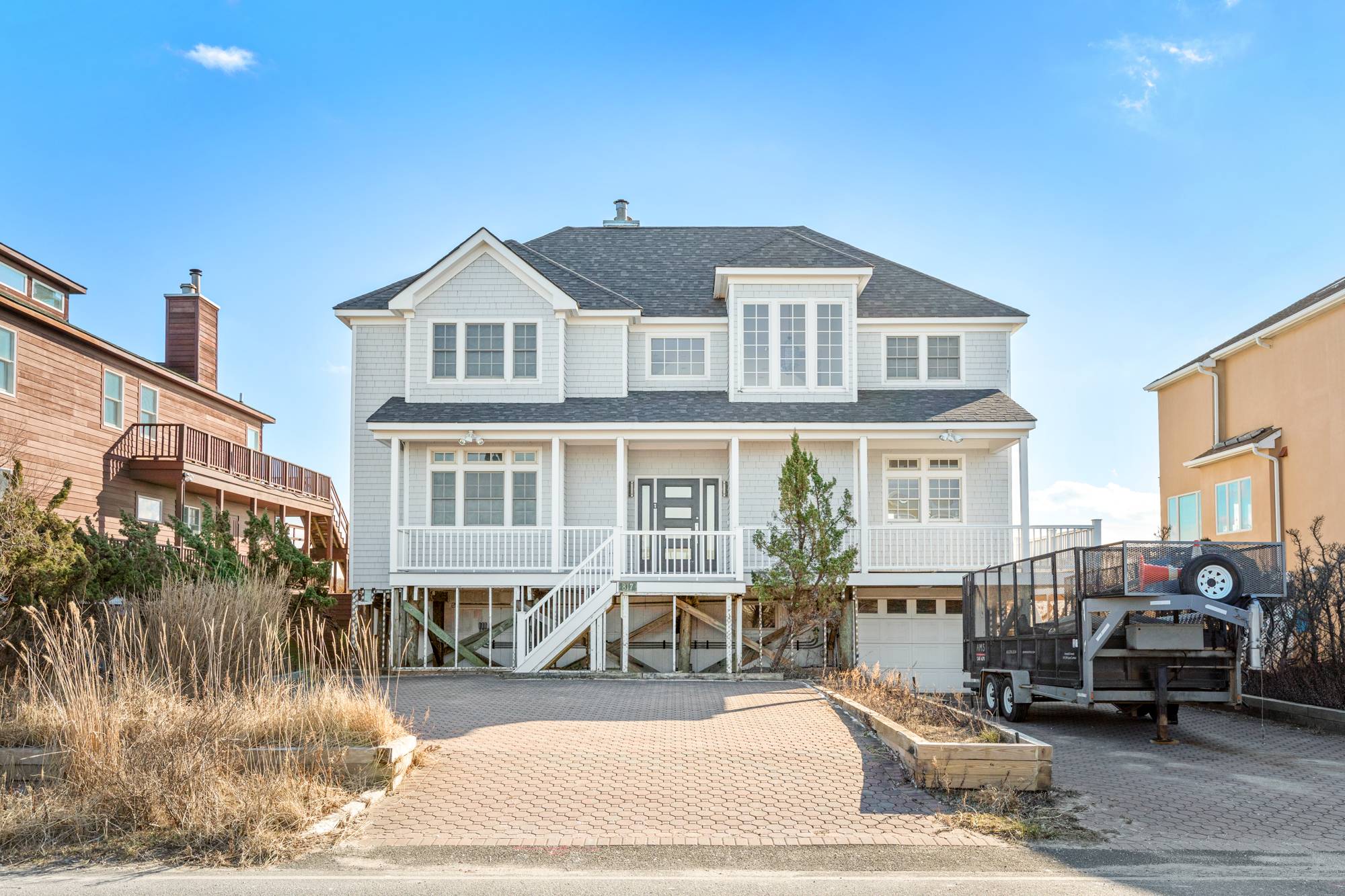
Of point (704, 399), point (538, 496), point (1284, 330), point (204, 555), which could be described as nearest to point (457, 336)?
point (538, 496)

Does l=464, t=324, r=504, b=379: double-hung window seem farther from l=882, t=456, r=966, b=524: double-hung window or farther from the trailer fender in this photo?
the trailer fender

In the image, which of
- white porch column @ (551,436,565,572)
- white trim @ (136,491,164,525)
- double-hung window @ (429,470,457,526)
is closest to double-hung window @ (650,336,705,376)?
white porch column @ (551,436,565,572)

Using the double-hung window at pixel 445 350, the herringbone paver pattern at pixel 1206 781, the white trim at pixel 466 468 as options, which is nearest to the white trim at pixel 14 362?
the white trim at pixel 466 468

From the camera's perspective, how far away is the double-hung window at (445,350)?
22.3 metres

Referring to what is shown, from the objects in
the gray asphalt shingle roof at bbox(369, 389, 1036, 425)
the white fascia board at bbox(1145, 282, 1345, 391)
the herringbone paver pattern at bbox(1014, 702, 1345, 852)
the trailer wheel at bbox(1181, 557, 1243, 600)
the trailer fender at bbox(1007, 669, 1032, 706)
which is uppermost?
the white fascia board at bbox(1145, 282, 1345, 391)

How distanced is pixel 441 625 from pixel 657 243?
10.7 m

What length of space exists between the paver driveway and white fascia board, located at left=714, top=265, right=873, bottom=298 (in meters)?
10.3

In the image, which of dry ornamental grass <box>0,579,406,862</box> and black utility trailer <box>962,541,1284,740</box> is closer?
dry ornamental grass <box>0,579,406,862</box>

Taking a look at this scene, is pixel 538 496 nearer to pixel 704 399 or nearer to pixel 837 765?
pixel 704 399

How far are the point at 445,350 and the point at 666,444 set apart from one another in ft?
16.5

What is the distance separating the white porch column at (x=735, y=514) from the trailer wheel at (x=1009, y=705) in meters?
5.76

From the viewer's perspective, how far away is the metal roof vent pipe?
2734cm

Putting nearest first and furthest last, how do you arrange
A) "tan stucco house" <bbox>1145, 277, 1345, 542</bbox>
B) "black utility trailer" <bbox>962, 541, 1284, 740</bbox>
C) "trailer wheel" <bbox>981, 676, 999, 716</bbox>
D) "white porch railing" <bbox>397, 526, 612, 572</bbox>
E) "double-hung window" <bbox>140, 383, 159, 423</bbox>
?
"black utility trailer" <bbox>962, 541, 1284, 740</bbox> < "trailer wheel" <bbox>981, 676, 999, 716</bbox> < "white porch railing" <bbox>397, 526, 612, 572</bbox> < "tan stucco house" <bbox>1145, 277, 1345, 542</bbox> < "double-hung window" <bbox>140, 383, 159, 423</bbox>

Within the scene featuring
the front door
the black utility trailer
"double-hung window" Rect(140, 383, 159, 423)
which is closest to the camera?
the black utility trailer
